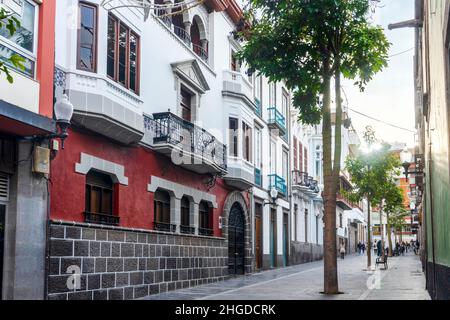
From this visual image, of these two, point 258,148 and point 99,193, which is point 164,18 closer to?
point 99,193

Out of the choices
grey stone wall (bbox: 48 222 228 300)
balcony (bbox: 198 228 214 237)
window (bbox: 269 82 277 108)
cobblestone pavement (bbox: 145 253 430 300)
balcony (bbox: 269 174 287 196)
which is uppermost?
window (bbox: 269 82 277 108)

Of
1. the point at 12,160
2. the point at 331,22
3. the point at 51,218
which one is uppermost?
the point at 331,22

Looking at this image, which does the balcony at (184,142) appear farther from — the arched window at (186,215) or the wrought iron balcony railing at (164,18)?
the wrought iron balcony railing at (164,18)

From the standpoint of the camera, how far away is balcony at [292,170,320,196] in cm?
→ 3922

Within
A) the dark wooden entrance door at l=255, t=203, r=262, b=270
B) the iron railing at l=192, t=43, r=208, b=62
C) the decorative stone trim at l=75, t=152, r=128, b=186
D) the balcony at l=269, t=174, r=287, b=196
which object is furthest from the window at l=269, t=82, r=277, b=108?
the decorative stone trim at l=75, t=152, r=128, b=186

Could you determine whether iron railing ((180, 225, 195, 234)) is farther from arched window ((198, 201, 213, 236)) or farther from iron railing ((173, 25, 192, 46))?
iron railing ((173, 25, 192, 46))

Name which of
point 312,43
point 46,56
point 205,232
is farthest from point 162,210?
point 46,56

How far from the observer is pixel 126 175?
1705cm

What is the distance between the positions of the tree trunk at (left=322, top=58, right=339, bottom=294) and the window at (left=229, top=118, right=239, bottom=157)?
8003 millimetres

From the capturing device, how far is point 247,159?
27.5 m

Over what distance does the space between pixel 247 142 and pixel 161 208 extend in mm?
8527
